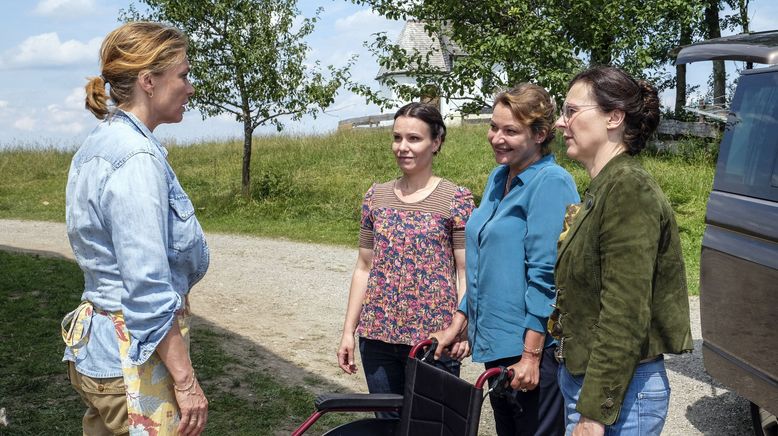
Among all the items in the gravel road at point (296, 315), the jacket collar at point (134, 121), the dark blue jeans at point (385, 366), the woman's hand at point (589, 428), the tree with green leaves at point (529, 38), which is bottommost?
the gravel road at point (296, 315)

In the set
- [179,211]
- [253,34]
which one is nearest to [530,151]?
[179,211]

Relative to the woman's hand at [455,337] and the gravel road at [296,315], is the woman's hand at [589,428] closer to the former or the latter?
the woman's hand at [455,337]

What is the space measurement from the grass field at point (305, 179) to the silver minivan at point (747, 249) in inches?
206

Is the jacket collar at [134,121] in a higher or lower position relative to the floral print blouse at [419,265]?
higher

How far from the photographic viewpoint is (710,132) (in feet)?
61.9

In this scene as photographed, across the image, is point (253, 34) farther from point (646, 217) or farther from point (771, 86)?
point (646, 217)

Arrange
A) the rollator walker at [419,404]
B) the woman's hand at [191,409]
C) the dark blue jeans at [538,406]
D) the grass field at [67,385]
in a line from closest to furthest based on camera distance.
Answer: the woman's hand at [191,409]
the rollator walker at [419,404]
the dark blue jeans at [538,406]
the grass field at [67,385]

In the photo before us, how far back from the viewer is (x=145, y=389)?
2.52 metres

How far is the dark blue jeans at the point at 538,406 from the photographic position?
3.10 metres

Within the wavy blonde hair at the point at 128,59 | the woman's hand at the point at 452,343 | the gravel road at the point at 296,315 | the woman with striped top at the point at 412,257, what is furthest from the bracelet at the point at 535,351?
the gravel road at the point at 296,315

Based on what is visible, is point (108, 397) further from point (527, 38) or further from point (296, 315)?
point (527, 38)

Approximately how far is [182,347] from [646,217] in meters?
1.37

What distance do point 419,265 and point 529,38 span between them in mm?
10198

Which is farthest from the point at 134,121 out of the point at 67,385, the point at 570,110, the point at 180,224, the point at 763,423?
the point at 67,385
